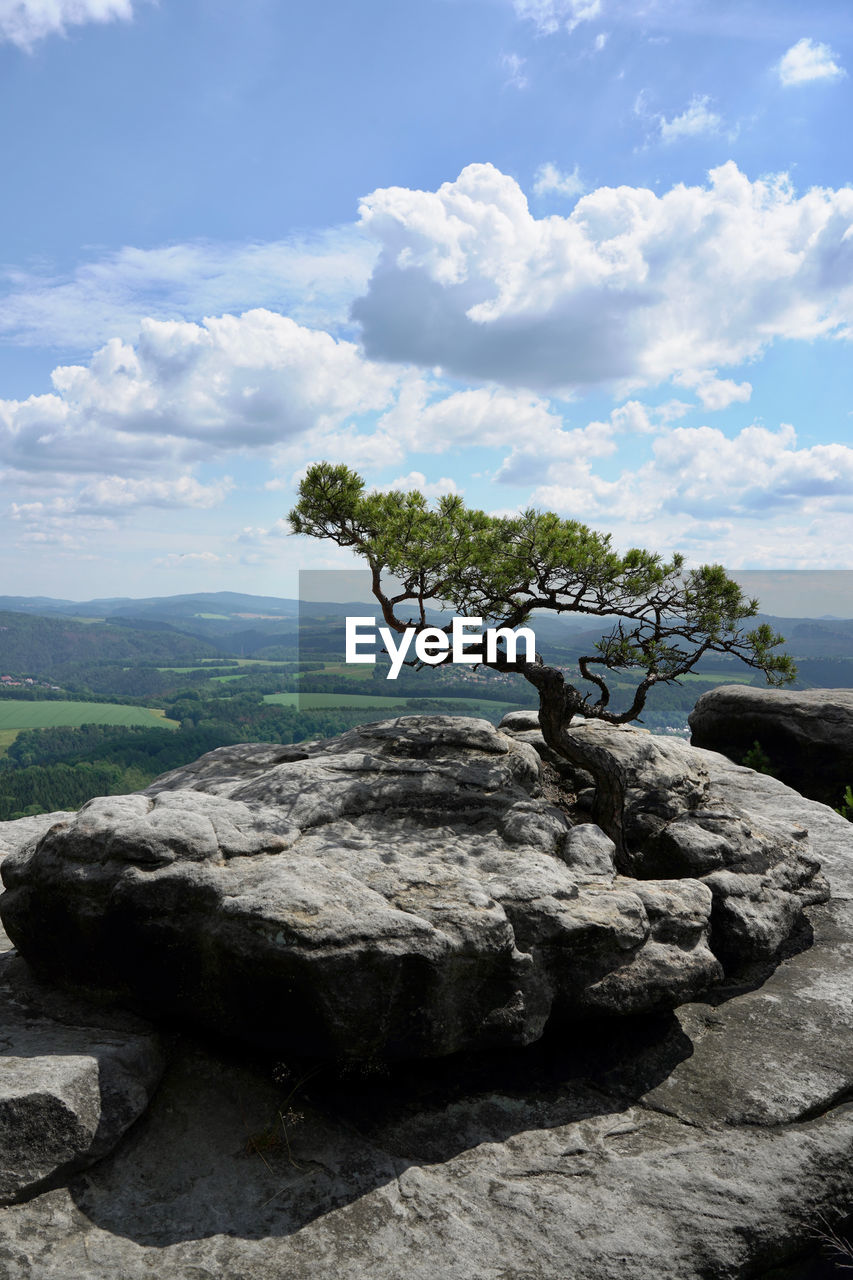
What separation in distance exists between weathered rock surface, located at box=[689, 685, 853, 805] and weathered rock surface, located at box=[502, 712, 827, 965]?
8.19 meters

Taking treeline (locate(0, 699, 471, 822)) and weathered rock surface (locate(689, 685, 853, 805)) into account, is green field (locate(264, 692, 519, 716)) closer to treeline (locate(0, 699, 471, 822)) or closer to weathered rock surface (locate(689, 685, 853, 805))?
treeline (locate(0, 699, 471, 822))

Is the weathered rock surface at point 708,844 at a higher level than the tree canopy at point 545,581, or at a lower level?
lower

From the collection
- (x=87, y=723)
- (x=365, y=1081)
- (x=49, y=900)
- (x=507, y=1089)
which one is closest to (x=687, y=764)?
(x=507, y=1089)

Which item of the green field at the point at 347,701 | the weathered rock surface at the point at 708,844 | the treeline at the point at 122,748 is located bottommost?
the treeline at the point at 122,748

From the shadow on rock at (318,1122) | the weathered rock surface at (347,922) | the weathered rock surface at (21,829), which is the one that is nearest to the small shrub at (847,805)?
the weathered rock surface at (347,922)

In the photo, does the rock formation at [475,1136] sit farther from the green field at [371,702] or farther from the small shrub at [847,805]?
the green field at [371,702]

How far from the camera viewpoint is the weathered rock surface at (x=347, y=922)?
8289 millimetres

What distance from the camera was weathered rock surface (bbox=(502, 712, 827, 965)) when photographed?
37.5ft

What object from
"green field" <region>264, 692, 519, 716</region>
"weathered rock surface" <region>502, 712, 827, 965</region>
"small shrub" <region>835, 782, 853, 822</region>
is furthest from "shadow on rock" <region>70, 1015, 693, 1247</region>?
"green field" <region>264, 692, 519, 716</region>

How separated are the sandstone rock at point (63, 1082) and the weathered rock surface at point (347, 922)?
0.49m

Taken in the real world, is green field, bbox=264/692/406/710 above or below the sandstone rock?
below

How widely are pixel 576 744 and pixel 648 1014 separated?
506 centimetres

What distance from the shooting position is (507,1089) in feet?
29.8

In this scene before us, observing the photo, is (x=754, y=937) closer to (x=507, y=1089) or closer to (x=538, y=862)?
(x=538, y=862)
